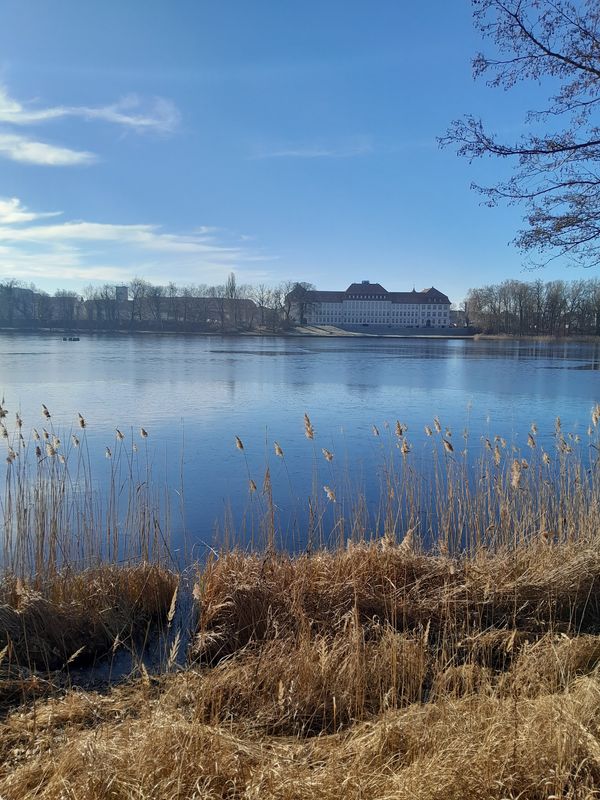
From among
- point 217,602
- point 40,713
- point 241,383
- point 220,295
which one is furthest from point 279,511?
point 220,295

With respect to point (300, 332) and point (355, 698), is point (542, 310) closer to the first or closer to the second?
point (300, 332)

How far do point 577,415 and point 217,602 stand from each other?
45.1 ft

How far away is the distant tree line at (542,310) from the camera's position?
94000 mm

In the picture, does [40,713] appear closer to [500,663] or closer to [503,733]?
[503,733]

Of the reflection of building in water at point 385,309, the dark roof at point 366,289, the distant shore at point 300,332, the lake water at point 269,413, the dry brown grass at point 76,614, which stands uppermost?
the dark roof at point 366,289

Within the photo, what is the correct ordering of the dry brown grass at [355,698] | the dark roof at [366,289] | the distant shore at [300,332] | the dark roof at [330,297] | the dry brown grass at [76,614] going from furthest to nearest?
the dark roof at [366,289]
the dark roof at [330,297]
the distant shore at [300,332]
the dry brown grass at [76,614]
the dry brown grass at [355,698]

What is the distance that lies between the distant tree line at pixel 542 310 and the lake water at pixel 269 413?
6997cm

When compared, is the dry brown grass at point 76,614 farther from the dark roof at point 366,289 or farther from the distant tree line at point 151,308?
the dark roof at point 366,289

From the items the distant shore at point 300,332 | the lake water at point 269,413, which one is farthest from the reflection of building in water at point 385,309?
the lake water at point 269,413

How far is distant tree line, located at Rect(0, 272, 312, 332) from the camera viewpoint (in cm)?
10000

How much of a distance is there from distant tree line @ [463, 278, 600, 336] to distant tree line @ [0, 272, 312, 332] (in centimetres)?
3821

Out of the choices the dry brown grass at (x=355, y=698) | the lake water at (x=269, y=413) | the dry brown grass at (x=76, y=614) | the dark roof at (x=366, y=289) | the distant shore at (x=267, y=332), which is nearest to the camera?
the dry brown grass at (x=355, y=698)

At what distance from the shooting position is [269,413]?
1588 cm

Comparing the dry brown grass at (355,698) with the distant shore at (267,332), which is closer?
the dry brown grass at (355,698)
